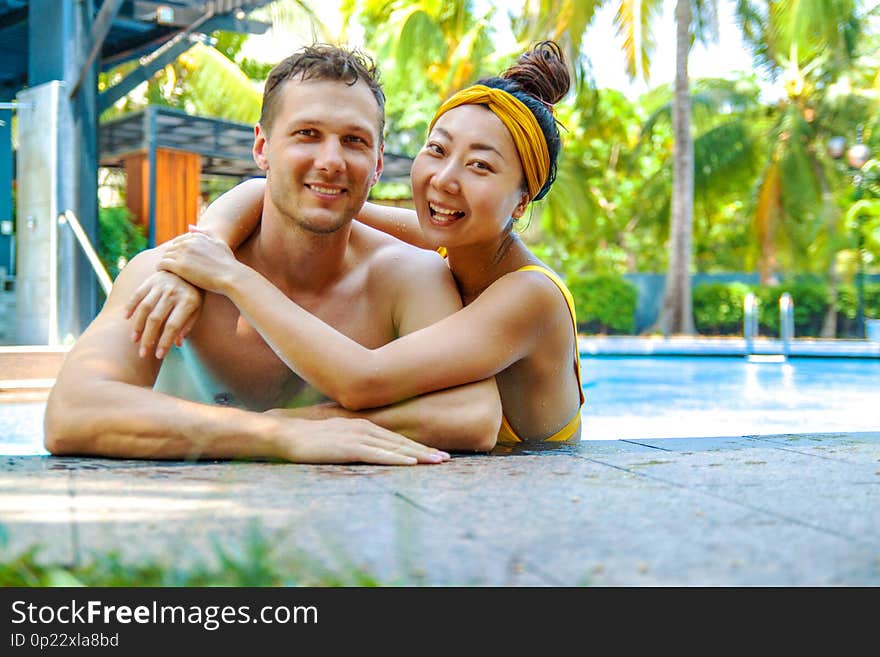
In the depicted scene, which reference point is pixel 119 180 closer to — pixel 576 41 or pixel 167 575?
pixel 576 41

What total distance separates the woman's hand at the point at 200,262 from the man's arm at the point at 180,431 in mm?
331

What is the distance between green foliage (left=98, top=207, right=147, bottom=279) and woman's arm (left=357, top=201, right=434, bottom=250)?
30.8ft

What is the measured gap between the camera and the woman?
2.61 meters

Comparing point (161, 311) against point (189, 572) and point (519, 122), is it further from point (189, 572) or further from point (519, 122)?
point (189, 572)

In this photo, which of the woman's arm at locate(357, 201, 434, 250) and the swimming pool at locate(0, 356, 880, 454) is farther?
the swimming pool at locate(0, 356, 880, 454)

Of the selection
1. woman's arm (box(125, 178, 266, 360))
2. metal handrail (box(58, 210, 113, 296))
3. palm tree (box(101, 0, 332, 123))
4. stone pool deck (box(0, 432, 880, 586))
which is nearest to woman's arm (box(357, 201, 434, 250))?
woman's arm (box(125, 178, 266, 360))

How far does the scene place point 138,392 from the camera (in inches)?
103

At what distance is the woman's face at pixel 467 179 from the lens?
112 inches

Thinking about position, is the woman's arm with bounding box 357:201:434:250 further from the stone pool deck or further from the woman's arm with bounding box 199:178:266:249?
the stone pool deck

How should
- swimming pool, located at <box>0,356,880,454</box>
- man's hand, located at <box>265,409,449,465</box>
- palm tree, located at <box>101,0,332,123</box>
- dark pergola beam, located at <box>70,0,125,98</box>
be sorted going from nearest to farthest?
man's hand, located at <box>265,409,449,465</box> → swimming pool, located at <box>0,356,880,454</box> → dark pergola beam, located at <box>70,0,125,98</box> → palm tree, located at <box>101,0,332,123</box>

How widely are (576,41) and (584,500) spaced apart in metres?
16.5

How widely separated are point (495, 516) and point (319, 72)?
1.60 meters

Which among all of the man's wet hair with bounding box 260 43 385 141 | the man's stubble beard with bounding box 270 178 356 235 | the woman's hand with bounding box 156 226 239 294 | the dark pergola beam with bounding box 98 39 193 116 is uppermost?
the dark pergola beam with bounding box 98 39 193 116

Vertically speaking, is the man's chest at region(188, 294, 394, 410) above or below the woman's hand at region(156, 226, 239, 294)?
below
